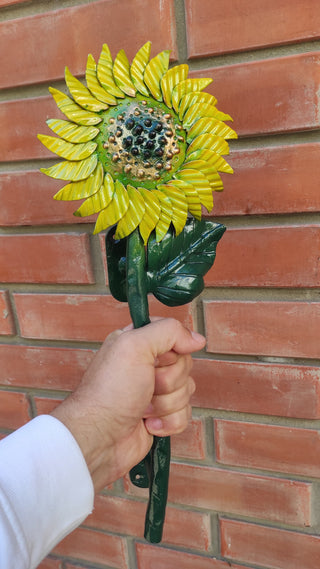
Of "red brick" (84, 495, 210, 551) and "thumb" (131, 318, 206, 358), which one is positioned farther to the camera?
"red brick" (84, 495, 210, 551)

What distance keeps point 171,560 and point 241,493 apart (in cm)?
24

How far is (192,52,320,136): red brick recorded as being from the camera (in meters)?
0.55

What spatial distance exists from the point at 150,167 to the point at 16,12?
1.36 feet

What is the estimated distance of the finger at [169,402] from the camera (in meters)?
0.60

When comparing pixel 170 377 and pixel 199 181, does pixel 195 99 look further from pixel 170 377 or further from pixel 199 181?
pixel 170 377

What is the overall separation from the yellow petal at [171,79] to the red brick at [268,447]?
55 cm

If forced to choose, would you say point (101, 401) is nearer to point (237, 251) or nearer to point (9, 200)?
point (237, 251)

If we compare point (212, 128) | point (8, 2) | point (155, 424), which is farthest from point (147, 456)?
point (8, 2)

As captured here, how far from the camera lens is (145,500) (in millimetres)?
853

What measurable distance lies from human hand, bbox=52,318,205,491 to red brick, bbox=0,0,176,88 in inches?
16.3

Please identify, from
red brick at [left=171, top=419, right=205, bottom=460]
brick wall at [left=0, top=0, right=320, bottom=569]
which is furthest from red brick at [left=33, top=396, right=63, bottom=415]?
red brick at [left=171, top=419, right=205, bottom=460]

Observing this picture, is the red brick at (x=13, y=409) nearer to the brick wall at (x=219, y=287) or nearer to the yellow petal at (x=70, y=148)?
the brick wall at (x=219, y=287)

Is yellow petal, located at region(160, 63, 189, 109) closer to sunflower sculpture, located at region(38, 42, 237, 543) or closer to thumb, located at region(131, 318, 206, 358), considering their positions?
sunflower sculpture, located at region(38, 42, 237, 543)

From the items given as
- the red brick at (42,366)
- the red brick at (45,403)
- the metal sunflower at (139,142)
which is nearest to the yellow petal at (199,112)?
the metal sunflower at (139,142)
